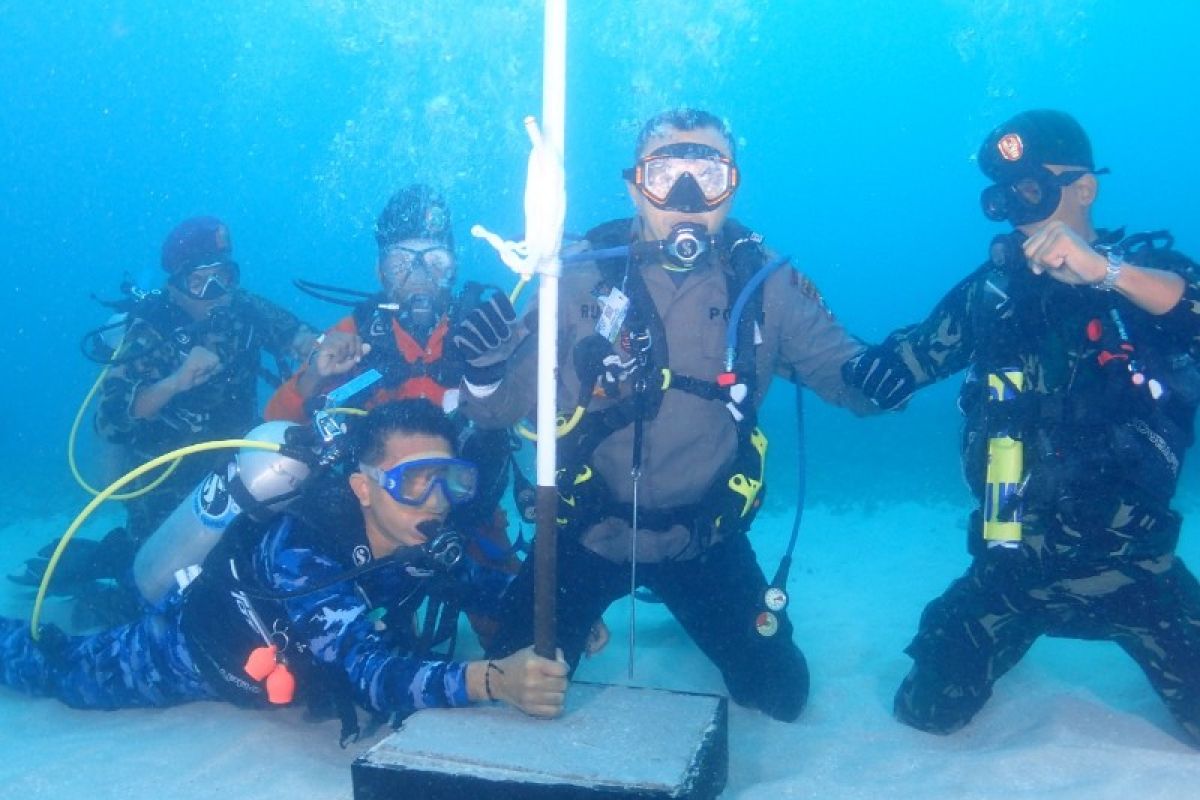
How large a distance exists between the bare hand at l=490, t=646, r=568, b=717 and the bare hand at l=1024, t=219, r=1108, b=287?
2640 millimetres

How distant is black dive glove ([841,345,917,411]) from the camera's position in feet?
14.0

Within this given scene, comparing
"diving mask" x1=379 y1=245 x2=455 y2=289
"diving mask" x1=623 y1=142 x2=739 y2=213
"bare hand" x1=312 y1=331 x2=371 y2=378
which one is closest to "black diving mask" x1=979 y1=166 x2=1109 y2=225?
"diving mask" x1=623 y1=142 x2=739 y2=213

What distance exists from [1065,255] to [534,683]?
2831mm

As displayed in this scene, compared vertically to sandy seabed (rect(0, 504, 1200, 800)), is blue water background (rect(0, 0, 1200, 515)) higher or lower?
higher

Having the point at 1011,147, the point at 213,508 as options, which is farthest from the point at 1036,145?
the point at 213,508

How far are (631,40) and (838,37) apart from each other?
4199 cm

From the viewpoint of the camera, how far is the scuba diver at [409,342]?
19.1ft

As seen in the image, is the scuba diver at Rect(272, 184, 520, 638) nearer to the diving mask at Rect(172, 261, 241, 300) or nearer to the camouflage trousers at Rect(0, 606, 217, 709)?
the diving mask at Rect(172, 261, 241, 300)

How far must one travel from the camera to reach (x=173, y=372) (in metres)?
7.14

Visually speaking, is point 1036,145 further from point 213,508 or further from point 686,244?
point 213,508

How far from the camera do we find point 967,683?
4.38m

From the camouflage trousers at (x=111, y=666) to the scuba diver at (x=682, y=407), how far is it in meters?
1.78

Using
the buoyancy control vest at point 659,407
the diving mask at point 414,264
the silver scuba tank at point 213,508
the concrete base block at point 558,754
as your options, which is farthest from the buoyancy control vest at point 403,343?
the concrete base block at point 558,754

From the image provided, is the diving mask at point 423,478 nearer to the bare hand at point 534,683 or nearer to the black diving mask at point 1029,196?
the bare hand at point 534,683
